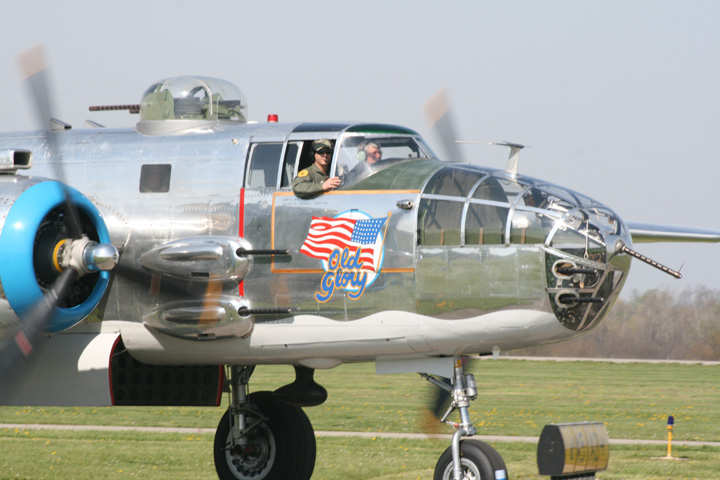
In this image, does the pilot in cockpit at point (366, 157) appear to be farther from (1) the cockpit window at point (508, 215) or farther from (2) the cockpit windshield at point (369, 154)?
(1) the cockpit window at point (508, 215)

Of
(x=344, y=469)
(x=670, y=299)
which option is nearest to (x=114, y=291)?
(x=344, y=469)

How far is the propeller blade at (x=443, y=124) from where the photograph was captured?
37.4 ft

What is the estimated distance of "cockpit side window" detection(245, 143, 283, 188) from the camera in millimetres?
10344

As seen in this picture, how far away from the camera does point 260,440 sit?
12.2m

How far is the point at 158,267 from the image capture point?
10.2 meters

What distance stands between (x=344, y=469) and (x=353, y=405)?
12.0 meters

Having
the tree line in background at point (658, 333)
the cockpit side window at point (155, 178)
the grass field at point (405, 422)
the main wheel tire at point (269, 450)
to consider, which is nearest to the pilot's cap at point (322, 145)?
the cockpit side window at point (155, 178)

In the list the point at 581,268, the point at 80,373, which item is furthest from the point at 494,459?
the point at 80,373

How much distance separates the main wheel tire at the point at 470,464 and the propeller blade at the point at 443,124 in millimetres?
3304

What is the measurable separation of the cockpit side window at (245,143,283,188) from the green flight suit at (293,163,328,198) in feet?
1.01

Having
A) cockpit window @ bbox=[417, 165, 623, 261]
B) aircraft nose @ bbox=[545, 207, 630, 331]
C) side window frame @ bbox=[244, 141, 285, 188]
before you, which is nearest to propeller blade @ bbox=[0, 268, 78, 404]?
side window frame @ bbox=[244, 141, 285, 188]

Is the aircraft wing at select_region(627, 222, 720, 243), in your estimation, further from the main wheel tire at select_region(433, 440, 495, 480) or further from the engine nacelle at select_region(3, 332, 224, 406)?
the engine nacelle at select_region(3, 332, 224, 406)

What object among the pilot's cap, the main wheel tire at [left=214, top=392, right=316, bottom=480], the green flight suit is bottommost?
the main wheel tire at [left=214, top=392, right=316, bottom=480]

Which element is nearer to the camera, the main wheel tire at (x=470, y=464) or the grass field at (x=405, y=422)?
the main wheel tire at (x=470, y=464)
